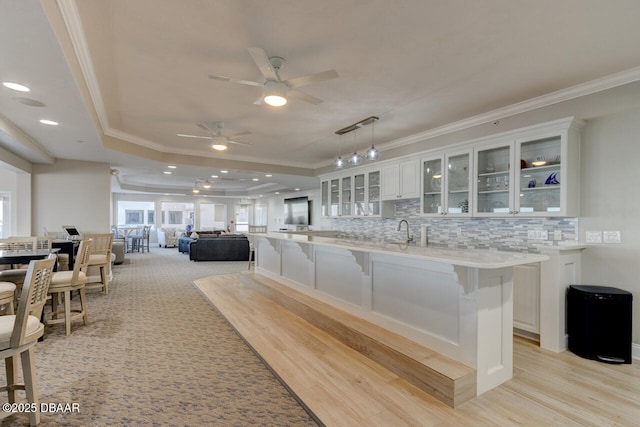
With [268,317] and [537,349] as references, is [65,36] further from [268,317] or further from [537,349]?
[537,349]

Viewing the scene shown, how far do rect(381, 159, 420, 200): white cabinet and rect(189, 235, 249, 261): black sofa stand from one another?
17.4 feet

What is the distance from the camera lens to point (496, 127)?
3.92 meters

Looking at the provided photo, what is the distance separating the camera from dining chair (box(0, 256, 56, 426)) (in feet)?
5.93

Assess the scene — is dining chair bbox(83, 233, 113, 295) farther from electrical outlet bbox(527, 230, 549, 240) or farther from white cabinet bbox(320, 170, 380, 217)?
electrical outlet bbox(527, 230, 549, 240)

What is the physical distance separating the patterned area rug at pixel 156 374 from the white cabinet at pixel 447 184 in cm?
322

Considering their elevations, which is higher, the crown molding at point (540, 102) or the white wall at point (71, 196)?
the crown molding at point (540, 102)

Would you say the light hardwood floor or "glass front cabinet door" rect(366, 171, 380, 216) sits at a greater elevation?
"glass front cabinet door" rect(366, 171, 380, 216)

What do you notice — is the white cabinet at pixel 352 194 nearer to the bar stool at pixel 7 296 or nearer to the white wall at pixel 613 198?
the white wall at pixel 613 198

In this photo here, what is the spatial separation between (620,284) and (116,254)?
988 cm

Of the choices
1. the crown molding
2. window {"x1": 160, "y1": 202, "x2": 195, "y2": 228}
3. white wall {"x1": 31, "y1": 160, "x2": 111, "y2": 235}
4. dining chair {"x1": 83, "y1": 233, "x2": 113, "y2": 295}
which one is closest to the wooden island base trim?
the crown molding

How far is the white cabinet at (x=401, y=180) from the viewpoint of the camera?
4.87 meters

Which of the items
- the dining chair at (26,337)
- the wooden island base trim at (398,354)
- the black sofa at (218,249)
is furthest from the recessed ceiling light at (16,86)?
the black sofa at (218,249)

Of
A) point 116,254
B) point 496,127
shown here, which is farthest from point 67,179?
point 496,127

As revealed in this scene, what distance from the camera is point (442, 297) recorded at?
7.97 ft
